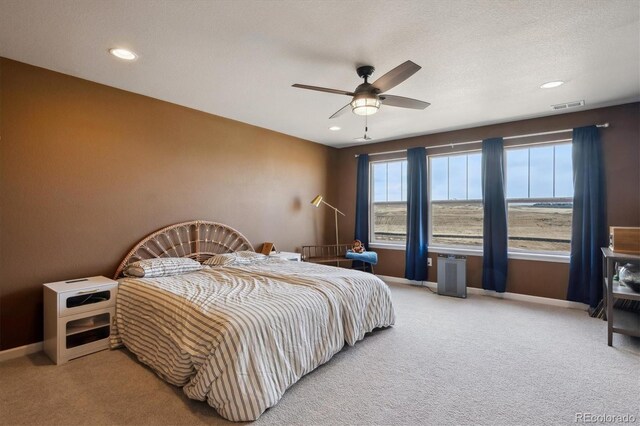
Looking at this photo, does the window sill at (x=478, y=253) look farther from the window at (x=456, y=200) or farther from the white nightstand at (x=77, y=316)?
the white nightstand at (x=77, y=316)

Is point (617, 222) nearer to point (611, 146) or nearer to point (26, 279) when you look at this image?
point (611, 146)

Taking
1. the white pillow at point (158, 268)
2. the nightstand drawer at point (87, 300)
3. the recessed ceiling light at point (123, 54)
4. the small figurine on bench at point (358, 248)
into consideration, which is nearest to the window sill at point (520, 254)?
the small figurine on bench at point (358, 248)

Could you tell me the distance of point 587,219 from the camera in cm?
380

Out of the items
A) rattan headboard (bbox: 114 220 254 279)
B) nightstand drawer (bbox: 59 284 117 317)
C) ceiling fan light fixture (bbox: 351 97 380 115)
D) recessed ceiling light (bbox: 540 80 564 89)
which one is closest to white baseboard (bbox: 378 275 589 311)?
recessed ceiling light (bbox: 540 80 564 89)

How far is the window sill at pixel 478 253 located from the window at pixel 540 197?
0.12 metres

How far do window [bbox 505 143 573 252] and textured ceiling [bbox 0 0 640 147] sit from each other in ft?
2.97

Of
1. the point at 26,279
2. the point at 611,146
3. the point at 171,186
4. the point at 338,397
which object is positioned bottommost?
the point at 338,397

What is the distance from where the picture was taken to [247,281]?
2.94 m

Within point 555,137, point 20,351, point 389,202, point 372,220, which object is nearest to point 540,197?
point 555,137

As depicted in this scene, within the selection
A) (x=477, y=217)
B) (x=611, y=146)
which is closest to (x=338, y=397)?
(x=477, y=217)

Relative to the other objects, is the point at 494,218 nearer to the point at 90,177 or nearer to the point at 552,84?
the point at 552,84

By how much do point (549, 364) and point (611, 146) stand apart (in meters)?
2.98

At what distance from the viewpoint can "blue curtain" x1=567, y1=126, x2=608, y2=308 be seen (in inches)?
147

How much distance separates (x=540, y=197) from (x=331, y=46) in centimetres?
380
